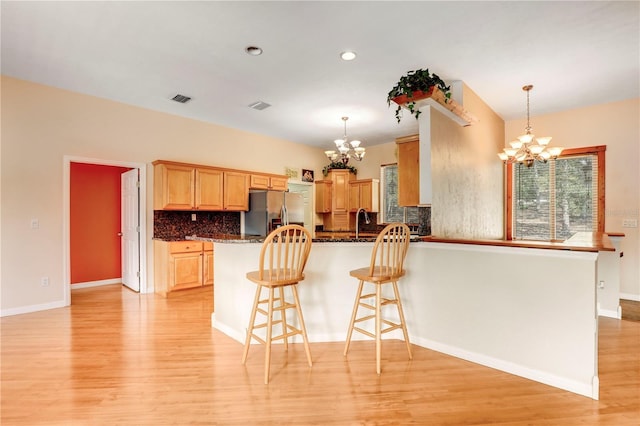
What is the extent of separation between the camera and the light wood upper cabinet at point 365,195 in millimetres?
6832

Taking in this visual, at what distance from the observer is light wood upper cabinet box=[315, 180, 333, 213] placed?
727cm

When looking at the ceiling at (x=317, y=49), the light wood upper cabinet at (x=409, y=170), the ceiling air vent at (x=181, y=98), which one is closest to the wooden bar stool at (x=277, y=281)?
the ceiling at (x=317, y=49)

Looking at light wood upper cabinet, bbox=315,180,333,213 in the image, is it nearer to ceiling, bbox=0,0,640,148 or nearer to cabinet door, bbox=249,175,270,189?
cabinet door, bbox=249,175,270,189

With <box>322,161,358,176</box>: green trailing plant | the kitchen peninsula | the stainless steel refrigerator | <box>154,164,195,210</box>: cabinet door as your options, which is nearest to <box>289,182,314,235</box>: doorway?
<box>322,161,358,176</box>: green trailing plant

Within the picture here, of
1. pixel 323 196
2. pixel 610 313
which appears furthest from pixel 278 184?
pixel 610 313

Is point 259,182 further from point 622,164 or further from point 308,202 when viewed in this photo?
point 622,164

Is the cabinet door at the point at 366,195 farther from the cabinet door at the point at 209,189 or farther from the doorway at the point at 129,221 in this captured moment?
the doorway at the point at 129,221

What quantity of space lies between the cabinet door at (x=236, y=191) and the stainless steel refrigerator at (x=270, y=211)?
0.51 ft

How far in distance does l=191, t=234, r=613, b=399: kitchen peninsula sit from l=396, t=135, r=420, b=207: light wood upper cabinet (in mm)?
1172

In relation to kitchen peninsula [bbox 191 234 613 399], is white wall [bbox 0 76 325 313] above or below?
above

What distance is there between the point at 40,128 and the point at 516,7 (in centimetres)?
530

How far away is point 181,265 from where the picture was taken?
471 cm

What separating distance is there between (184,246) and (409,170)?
345 cm

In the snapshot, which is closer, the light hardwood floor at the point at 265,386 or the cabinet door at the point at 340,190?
the light hardwood floor at the point at 265,386
